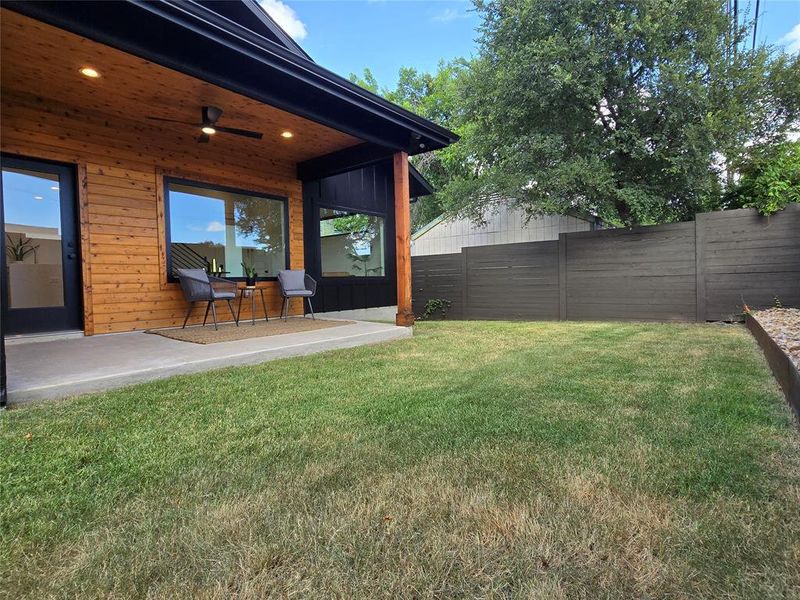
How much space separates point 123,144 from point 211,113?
1.31 m

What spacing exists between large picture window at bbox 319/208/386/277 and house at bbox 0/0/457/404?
1.65ft

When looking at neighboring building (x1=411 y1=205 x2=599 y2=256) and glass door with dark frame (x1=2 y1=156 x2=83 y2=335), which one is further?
neighboring building (x1=411 y1=205 x2=599 y2=256)

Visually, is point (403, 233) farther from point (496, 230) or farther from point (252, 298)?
point (496, 230)

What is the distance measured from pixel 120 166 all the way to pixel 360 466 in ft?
15.5

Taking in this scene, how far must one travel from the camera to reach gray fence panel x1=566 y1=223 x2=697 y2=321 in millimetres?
6098

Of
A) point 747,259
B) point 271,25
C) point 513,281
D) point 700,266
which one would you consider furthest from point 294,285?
point 747,259

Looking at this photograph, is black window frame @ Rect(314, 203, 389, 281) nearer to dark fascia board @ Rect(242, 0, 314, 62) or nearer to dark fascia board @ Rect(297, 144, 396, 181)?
dark fascia board @ Rect(297, 144, 396, 181)

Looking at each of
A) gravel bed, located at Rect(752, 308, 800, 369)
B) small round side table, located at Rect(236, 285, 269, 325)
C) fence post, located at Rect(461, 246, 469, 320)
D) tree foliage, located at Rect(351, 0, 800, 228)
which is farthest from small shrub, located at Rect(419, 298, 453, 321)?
gravel bed, located at Rect(752, 308, 800, 369)

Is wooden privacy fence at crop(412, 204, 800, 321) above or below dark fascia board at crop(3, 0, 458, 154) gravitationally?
below

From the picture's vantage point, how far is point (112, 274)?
4.62 meters

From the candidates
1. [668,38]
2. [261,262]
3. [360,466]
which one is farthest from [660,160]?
[360,466]

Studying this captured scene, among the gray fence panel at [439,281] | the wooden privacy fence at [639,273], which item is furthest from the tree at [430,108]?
the wooden privacy fence at [639,273]

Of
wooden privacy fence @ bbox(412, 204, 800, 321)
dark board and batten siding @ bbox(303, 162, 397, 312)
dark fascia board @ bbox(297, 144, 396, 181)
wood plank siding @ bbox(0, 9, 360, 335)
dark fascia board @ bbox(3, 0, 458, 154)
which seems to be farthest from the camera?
dark board and batten siding @ bbox(303, 162, 397, 312)

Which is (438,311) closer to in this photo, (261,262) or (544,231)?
(544,231)
